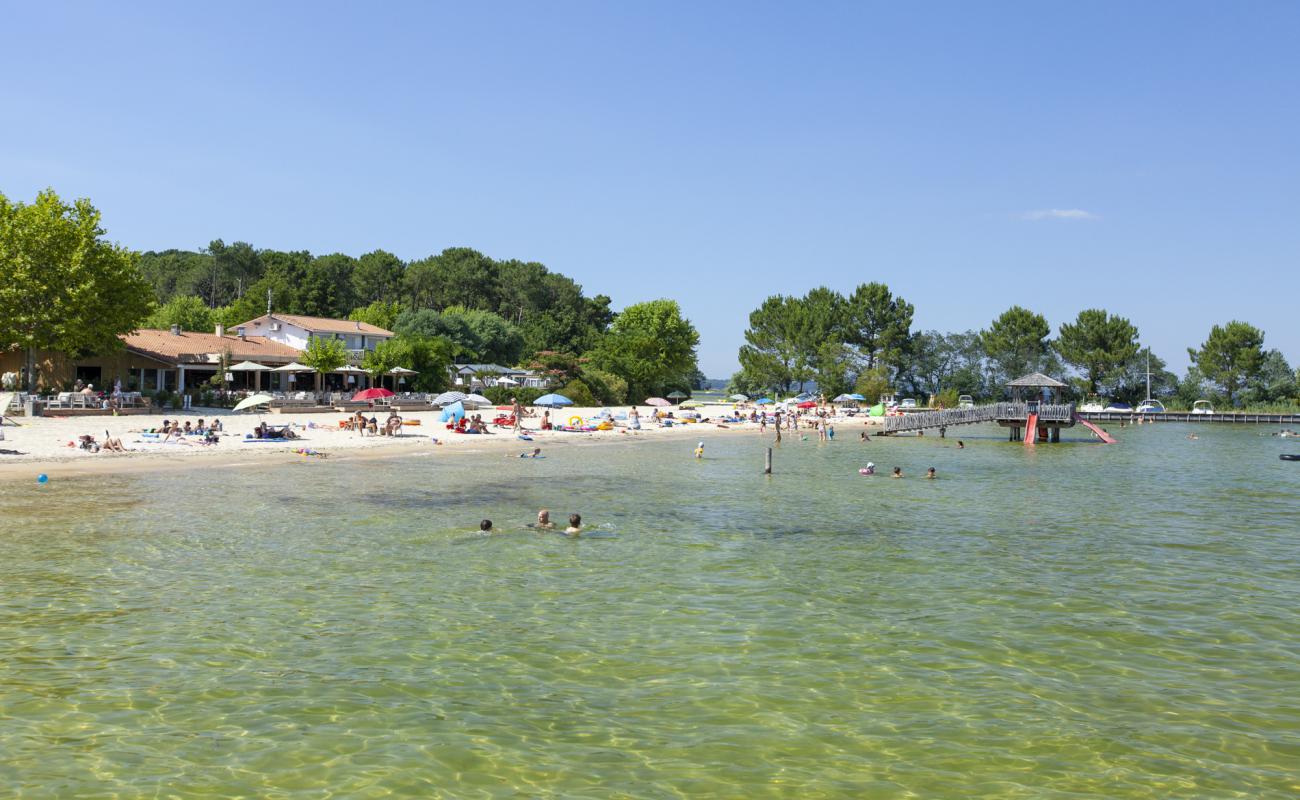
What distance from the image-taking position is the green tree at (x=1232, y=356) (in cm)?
10662

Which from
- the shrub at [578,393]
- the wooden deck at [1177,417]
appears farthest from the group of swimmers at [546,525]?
the wooden deck at [1177,417]

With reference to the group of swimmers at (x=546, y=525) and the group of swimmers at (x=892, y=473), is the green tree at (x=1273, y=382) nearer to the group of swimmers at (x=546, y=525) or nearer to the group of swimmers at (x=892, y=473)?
the group of swimmers at (x=892, y=473)

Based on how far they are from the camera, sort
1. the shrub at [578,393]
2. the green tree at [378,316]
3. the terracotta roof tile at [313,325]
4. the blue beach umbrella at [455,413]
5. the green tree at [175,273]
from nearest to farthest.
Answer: the blue beach umbrella at [455,413]
the terracotta roof tile at [313,325]
the shrub at [578,393]
the green tree at [378,316]
the green tree at [175,273]

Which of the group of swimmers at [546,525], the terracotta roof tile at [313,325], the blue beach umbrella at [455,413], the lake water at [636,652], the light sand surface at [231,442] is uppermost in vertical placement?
the terracotta roof tile at [313,325]

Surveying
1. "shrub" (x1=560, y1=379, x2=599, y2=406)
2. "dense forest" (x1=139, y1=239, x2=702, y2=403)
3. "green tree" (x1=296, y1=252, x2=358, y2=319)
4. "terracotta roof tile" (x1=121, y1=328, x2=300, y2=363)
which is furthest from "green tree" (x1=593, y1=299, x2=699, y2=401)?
"green tree" (x1=296, y1=252, x2=358, y2=319)

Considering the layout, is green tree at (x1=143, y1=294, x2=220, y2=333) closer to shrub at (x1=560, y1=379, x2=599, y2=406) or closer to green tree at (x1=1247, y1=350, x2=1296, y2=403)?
shrub at (x1=560, y1=379, x2=599, y2=406)

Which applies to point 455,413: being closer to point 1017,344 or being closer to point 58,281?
point 58,281

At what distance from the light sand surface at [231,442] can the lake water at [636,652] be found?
7.22 metres

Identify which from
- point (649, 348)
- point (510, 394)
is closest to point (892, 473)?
point (510, 394)

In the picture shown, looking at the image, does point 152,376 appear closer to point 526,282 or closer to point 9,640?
point 9,640

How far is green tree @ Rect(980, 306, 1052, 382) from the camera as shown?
11719 cm

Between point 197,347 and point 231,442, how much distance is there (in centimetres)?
3046

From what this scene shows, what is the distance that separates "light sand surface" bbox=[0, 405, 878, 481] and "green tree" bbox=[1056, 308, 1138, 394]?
224 feet

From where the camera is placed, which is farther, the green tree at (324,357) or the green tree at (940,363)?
the green tree at (940,363)
